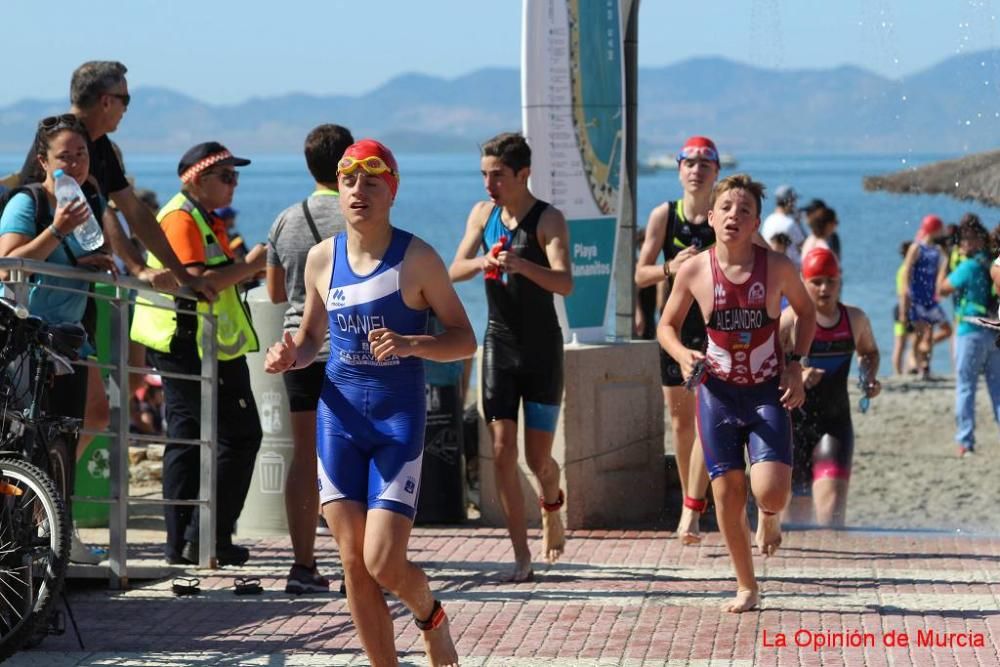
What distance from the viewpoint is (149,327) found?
8625 mm

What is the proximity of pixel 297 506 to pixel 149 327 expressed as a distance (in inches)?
53.7

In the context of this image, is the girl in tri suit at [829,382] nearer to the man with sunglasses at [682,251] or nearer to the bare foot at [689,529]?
the man with sunglasses at [682,251]

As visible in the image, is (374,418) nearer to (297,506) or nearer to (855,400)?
(297,506)

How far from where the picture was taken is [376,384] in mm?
5883

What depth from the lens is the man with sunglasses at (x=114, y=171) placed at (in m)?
8.01

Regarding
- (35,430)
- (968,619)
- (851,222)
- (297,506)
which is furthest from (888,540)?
(851,222)

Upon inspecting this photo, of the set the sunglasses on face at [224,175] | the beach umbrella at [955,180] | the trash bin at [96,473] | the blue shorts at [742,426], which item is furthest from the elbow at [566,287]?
the beach umbrella at [955,180]

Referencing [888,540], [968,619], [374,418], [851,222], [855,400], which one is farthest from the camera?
[851,222]

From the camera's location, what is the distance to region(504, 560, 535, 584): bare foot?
8.16 meters

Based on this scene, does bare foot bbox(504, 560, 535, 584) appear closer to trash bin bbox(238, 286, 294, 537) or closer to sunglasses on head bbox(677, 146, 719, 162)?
trash bin bbox(238, 286, 294, 537)

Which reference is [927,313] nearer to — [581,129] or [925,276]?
[925,276]

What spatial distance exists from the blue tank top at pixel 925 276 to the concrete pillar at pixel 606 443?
9694 mm

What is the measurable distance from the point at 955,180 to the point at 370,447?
14.7 meters

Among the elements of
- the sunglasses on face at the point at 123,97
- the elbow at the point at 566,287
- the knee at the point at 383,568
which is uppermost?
the sunglasses on face at the point at 123,97
